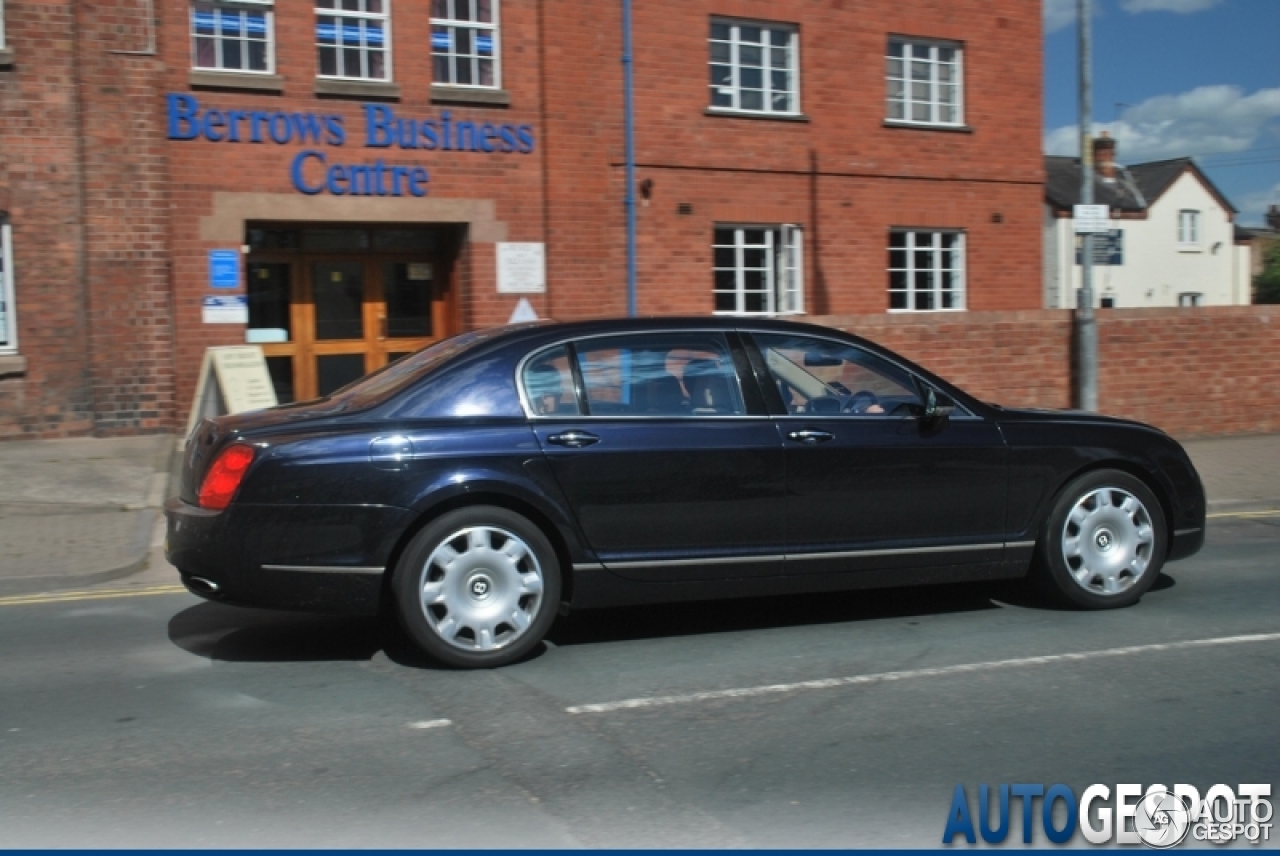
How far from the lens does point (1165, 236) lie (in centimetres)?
4519

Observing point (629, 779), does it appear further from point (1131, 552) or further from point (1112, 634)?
point (1131, 552)

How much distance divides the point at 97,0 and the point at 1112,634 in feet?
40.2

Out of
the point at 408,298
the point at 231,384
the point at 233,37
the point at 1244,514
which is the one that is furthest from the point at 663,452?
the point at 408,298

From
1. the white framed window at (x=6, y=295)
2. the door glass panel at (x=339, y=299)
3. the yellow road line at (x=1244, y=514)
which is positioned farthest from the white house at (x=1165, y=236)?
the white framed window at (x=6, y=295)

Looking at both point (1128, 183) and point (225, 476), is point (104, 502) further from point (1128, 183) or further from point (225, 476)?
point (1128, 183)

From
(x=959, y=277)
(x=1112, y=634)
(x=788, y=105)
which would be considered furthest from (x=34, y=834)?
(x=959, y=277)

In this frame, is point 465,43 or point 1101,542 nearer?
point 1101,542

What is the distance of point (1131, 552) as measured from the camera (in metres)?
7.21

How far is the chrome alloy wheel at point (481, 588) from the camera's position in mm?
6008

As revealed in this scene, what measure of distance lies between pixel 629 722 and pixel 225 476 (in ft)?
6.99

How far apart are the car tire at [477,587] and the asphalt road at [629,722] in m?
0.14

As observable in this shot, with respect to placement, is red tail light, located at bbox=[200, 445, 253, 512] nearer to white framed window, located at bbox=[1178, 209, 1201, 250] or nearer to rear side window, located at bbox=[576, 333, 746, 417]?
rear side window, located at bbox=[576, 333, 746, 417]

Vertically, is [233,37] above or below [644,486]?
above

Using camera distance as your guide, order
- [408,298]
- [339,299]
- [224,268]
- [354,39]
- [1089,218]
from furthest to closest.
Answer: [408,298], [339,299], [354,39], [224,268], [1089,218]
